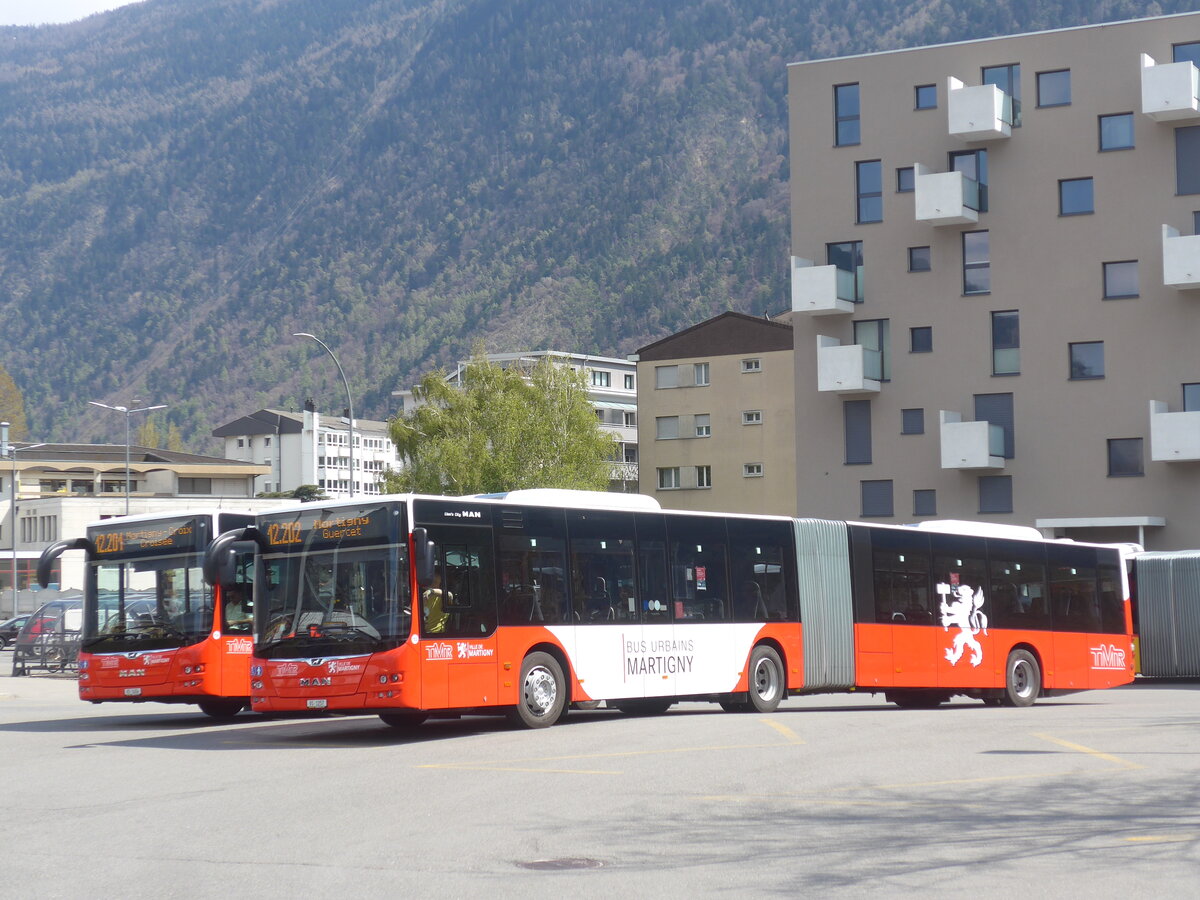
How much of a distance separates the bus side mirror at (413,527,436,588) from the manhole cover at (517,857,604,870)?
771 centimetres

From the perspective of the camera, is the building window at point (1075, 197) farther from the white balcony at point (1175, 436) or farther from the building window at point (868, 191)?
the white balcony at point (1175, 436)

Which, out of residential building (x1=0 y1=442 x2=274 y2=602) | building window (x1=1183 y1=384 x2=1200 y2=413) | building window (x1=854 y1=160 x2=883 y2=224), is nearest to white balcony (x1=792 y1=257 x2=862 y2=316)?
building window (x1=854 y1=160 x2=883 y2=224)

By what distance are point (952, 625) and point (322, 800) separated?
15.3 m

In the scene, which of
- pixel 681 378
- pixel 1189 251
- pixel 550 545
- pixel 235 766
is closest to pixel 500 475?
pixel 681 378

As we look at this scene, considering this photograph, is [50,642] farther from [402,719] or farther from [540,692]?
[540,692]

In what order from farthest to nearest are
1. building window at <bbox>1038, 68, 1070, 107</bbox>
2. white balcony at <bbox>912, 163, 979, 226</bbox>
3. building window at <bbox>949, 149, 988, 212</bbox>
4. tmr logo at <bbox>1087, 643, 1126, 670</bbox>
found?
building window at <bbox>949, 149, 988, 212</bbox> < white balcony at <bbox>912, 163, 979, 226</bbox> < building window at <bbox>1038, 68, 1070, 107</bbox> < tmr logo at <bbox>1087, 643, 1126, 670</bbox>

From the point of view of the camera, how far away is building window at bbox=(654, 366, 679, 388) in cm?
8406

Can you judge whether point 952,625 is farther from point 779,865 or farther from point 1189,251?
point 1189,251

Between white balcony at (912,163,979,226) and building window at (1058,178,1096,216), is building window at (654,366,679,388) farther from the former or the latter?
building window at (1058,178,1096,216)

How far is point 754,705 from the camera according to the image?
22984 millimetres

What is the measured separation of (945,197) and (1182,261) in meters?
7.27

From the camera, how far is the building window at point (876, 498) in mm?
51625

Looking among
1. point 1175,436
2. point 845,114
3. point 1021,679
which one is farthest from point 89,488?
point 1021,679

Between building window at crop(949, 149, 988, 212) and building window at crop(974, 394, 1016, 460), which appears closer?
building window at crop(974, 394, 1016, 460)
